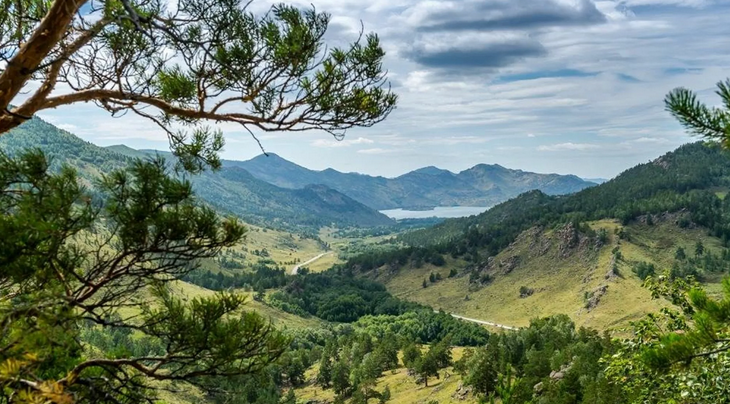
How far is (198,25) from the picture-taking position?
6.78 m

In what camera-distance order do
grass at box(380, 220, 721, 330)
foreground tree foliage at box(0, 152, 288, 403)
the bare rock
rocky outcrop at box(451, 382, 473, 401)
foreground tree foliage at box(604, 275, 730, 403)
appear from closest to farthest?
foreground tree foliage at box(604, 275, 730, 403) < foreground tree foliage at box(0, 152, 288, 403) < rocky outcrop at box(451, 382, 473, 401) < grass at box(380, 220, 721, 330) < the bare rock

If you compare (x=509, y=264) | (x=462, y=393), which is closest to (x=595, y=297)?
(x=509, y=264)

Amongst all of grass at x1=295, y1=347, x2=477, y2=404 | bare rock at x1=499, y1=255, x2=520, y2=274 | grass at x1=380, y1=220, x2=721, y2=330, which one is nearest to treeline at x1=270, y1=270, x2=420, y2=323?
grass at x1=380, y1=220, x2=721, y2=330

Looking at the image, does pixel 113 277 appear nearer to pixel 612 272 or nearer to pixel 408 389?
pixel 408 389

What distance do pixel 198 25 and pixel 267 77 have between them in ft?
3.95

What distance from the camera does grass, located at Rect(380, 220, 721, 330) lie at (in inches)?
5114

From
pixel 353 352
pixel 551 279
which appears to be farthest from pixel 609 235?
pixel 353 352

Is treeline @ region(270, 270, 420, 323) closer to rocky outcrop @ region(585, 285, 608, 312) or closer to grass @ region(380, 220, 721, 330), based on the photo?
grass @ region(380, 220, 721, 330)

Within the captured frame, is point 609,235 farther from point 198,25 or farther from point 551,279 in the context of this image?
point 198,25

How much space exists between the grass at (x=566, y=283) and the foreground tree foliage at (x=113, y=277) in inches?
5106

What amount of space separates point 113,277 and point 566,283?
17090 centimetres

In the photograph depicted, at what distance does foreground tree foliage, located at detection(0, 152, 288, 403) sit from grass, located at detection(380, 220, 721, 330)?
129688 mm

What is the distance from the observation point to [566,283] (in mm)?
158375

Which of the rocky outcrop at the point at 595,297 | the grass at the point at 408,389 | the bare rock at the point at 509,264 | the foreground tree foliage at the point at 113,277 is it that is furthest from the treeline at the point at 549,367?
the bare rock at the point at 509,264
